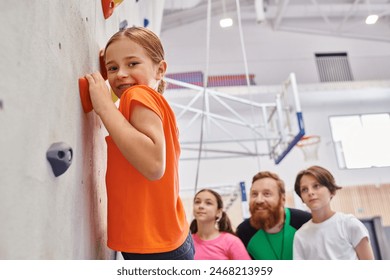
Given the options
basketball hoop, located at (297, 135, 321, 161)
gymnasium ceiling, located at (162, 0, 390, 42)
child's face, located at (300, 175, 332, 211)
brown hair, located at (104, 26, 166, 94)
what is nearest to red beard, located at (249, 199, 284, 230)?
child's face, located at (300, 175, 332, 211)

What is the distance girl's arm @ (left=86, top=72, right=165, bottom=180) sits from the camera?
0.48 m

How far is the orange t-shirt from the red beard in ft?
2.18

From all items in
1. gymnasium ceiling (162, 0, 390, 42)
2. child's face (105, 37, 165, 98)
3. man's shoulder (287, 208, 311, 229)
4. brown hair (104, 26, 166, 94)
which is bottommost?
man's shoulder (287, 208, 311, 229)

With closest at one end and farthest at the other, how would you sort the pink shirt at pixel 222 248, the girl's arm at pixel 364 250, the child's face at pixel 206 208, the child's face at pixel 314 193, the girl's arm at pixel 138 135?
the girl's arm at pixel 138 135 < the girl's arm at pixel 364 250 < the child's face at pixel 314 193 < the pink shirt at pixel 222 248 < the child's face at pixel 206 208

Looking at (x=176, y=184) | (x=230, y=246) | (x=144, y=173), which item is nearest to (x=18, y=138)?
(x=144, y=173)

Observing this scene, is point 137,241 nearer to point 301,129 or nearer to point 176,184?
point 176,184

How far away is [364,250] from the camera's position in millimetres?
968

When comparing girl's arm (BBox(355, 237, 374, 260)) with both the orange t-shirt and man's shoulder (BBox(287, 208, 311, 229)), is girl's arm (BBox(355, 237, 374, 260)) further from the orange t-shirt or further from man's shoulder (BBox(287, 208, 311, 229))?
the orange t-shirt

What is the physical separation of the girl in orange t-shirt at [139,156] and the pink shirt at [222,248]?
2.08 ft

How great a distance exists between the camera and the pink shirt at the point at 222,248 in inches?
47.8

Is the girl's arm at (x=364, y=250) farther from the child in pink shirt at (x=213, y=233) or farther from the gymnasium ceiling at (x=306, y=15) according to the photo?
the gymnasium ceiling at (x=306, y=15)

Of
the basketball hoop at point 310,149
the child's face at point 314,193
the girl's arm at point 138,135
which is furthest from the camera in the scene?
the basketball hoop at point 310,149

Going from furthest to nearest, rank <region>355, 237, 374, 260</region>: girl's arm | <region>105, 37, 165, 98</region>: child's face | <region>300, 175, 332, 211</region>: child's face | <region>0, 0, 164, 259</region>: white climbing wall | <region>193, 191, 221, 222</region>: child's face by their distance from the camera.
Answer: <region>193, 191, 221, 222</region>: child's face < <region>300, 175, 332, 211</region>: child's face < <region>355, 237, 374, 260</region>: girl's arm < <region>105, 37, 165, 98</region>: child's face < <region>0, 0, 164, 259</region>: white climbing wall

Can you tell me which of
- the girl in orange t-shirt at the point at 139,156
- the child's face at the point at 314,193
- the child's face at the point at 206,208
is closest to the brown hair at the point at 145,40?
the girl in orange t-shirt at the point at 139,156
